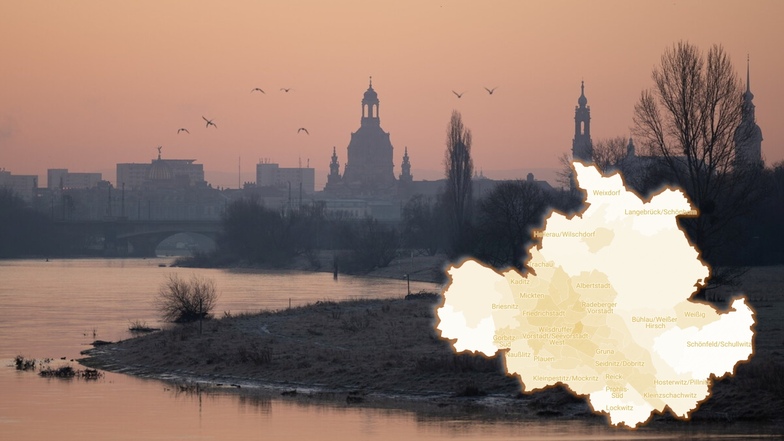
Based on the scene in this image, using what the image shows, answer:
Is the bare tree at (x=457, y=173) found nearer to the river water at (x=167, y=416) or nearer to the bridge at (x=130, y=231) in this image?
the river water at (x=167, y=416)

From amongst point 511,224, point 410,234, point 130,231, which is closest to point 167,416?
point 511,224

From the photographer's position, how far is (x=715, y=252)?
154ft

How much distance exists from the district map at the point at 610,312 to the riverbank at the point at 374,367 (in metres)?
3.85

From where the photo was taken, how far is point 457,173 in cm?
8544

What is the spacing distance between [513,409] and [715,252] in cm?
2187

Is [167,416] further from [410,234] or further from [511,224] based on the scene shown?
[410,234]

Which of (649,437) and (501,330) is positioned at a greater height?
(501,330)

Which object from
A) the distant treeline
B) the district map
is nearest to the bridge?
the distant treeline

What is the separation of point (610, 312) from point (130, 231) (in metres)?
144

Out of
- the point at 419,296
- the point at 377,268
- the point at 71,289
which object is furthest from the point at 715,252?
the point at 377,268

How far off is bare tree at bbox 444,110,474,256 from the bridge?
228 ft

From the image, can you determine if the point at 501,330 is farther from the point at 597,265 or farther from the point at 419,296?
the point at 419,296

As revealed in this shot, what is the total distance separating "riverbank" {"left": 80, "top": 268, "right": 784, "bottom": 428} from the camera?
26.0 meters

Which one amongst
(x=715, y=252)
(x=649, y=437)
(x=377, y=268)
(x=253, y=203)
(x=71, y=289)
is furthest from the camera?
(x=253, y=203)
